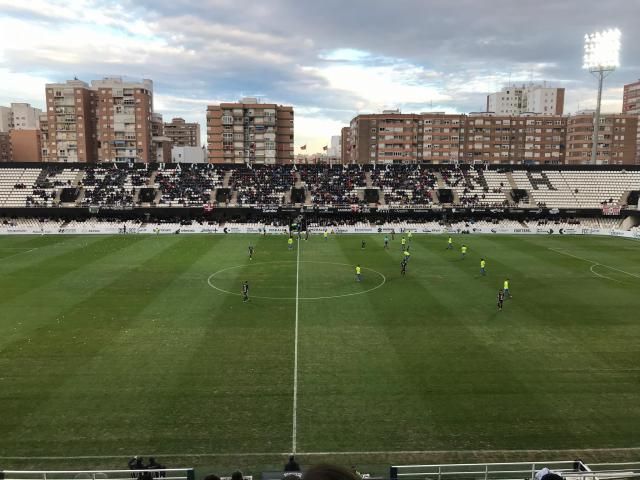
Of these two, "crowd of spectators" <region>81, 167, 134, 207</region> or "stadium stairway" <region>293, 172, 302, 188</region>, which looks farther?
"stadium stairway" <region>293, 172, 302, 188</region>

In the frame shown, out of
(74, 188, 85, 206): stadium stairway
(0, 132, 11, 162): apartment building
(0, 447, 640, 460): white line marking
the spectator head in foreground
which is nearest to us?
the spectator head in foreground

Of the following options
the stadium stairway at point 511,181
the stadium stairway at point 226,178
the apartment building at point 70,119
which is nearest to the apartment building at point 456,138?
the stadium stairway at point 511,181

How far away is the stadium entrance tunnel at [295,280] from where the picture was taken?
3192cm

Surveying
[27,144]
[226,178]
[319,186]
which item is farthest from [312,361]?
[27,144]

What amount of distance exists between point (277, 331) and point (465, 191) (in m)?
59.9

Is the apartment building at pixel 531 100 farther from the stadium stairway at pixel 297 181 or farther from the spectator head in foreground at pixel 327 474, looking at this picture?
the spectator head in foreground at pixel 327 474

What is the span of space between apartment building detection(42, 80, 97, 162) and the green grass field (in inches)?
3519

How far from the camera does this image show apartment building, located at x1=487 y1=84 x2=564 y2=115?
17112 cm

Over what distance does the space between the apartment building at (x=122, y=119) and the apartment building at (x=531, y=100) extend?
116 metres

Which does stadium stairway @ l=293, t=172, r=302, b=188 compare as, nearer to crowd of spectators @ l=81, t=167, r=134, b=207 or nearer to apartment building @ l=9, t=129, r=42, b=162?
crowd of spectators @ l=81, t=167, r=134, b=207

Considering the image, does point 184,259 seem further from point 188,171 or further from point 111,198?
point 188,171

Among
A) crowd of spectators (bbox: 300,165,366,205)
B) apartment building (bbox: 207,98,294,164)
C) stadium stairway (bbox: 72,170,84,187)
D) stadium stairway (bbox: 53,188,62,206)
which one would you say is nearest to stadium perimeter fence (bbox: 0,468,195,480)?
crowd of spectators (bbox: 300,165,366,205)

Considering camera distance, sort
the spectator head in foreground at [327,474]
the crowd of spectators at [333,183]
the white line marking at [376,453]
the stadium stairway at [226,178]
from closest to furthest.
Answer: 1. the spectator head in foreground at [327,474]
2. the white line marking at [376,453]
3. the crowd of spectators at [333,183]
4. the stadium stairway at [226,178]

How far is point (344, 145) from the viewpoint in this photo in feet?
555
